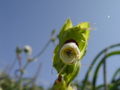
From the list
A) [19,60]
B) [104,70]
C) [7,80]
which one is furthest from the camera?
[7,80]

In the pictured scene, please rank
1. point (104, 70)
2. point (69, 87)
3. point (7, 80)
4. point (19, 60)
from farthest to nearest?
point (7, 80), point (19, 60), point (104, 70), point (69, 87)

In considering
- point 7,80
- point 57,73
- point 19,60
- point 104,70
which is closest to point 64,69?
point 57,73

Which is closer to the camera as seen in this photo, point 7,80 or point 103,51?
point 103,51

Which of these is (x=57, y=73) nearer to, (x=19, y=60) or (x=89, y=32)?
(x=89, y=32)

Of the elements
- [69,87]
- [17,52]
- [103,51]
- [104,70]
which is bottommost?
[69,87]

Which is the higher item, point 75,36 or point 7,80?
point 7,80
